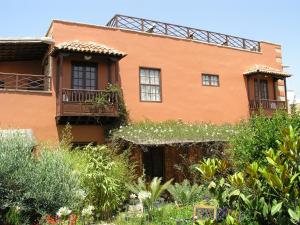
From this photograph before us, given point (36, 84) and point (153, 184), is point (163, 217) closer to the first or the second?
point (153, 184)

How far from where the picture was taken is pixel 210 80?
20484mm

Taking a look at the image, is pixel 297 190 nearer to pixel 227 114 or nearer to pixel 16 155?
pixel 16 155

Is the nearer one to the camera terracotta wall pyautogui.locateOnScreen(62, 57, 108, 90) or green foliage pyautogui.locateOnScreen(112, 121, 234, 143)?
green foliage pyautogui.locateOnScreen(112, 121, 234, 143)

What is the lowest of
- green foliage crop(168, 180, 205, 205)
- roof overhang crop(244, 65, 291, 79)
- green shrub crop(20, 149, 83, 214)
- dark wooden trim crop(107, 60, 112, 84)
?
green foliage crop(168, 180, 205, 205)

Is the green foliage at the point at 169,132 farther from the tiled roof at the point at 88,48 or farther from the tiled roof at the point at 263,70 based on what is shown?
the tiled roof at the point at 263,70

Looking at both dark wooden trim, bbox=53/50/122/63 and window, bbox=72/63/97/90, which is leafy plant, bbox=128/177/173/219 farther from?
dark wooden trim, bbox=53/50/122/63

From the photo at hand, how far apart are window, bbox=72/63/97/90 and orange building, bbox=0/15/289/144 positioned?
0.14 feet

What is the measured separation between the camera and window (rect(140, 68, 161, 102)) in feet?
60.0

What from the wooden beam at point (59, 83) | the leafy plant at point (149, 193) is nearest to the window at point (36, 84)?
the wooden beam at point (59, 83)

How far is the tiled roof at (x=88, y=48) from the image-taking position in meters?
15.4

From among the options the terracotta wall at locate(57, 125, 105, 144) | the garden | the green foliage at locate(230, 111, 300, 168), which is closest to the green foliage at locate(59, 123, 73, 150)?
the garden

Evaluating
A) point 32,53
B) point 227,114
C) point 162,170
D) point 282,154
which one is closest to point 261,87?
point 227,114

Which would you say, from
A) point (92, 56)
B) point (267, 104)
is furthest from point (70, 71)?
point (267, 104)

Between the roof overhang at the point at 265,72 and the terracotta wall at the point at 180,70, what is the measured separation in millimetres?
393
